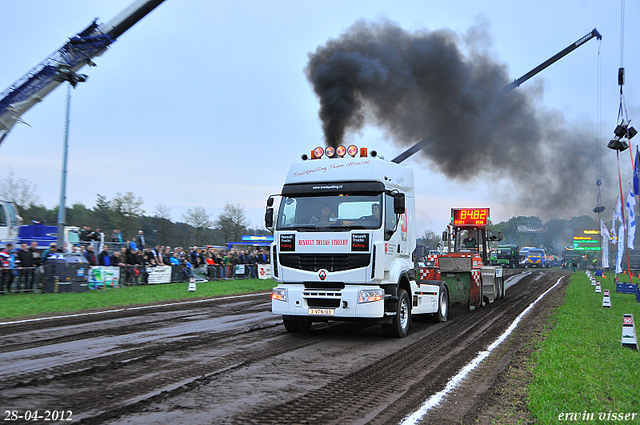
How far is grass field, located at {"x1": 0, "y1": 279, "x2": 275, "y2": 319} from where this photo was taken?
1314 cm

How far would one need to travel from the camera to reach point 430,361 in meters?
7.78

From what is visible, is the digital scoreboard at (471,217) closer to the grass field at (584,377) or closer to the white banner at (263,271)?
the grass field at (584,377)

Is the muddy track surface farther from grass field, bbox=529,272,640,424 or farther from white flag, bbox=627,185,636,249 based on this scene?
white flag, bbox=627,185,636,249

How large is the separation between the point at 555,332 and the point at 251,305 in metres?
8.96

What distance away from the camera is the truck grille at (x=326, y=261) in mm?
9148

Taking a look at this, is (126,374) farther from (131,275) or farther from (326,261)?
(131,275)

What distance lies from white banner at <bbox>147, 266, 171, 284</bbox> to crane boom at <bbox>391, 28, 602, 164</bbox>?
11.0 meters

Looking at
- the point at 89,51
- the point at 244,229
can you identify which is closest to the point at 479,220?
the point at 89,51

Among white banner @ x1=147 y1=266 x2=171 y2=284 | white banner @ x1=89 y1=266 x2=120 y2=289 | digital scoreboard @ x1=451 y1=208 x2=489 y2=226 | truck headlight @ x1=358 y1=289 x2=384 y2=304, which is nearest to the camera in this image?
truck headlight @ x1=358 y1=289 x2=384 y2=304

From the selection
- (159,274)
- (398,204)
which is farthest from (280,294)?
(159,274)

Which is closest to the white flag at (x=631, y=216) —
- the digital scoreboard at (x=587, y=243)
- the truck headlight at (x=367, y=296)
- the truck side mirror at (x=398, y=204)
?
the truck side mirror at (x=398, y=204)

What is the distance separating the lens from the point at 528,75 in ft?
77.7

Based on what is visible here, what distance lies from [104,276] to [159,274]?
3.30 meters

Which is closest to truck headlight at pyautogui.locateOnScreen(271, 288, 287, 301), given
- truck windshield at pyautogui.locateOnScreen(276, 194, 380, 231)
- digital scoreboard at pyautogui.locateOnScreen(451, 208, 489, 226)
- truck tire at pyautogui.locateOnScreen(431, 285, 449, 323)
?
truck windshield at pyautogui.locateOnScreen(276, 194, 380, 231)
